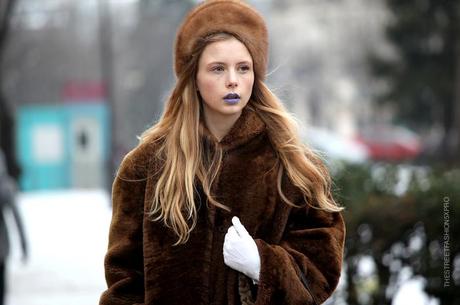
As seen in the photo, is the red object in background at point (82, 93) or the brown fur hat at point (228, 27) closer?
the brown fur hat at point (228, 27)

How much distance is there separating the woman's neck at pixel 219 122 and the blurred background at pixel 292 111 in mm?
230

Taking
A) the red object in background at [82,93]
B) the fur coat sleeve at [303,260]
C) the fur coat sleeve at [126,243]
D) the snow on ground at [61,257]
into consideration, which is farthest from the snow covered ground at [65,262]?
the red object in background at [82,93]

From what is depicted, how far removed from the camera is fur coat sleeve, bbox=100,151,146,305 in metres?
3.29

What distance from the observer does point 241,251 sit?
3.10m

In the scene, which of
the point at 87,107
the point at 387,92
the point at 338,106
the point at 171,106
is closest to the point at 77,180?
the point at 87,107

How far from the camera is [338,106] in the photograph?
6525cm

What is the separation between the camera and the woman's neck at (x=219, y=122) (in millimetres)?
3354

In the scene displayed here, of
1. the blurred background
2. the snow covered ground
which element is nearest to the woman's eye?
the blurred background

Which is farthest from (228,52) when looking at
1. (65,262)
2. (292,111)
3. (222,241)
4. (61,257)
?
(61,257)

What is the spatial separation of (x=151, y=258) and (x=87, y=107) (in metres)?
26.0

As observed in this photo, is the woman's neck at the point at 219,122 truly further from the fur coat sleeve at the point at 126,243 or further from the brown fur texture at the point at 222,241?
the fur coat sleeve at the point at 126,243

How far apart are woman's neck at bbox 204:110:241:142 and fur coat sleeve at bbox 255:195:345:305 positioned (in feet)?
1.13

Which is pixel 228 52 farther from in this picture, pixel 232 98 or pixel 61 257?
pixel 61 257

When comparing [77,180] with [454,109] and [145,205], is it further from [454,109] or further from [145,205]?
[145,205]
